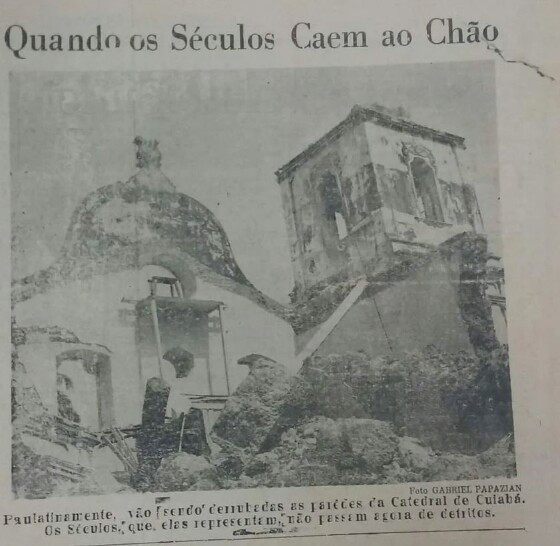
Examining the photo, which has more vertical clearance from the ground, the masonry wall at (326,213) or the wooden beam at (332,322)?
the masonry wall at (326,213)

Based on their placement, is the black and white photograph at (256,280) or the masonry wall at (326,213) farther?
the masonry wall at (326,213)

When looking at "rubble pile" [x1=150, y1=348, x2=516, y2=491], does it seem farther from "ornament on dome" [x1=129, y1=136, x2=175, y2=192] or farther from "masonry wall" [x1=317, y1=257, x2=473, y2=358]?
"ornament on dome" [x1=129, y1=136, x2=175, y2=192]

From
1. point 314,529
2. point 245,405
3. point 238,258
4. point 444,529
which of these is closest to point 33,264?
point 238,258

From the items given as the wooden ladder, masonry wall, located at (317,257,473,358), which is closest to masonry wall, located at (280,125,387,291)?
masonry wall, located at (317,257,473,358)

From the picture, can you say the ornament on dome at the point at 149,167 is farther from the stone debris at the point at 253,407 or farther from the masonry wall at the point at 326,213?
the stone debris at the point at 253,407

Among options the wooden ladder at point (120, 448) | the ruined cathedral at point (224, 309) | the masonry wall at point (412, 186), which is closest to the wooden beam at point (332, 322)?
the ruined cathedral at point (224, 309)

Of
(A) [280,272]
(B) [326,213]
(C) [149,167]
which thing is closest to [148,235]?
(C) [149,167]

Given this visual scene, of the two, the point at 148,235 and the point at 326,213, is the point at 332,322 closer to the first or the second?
the point at 326,213
